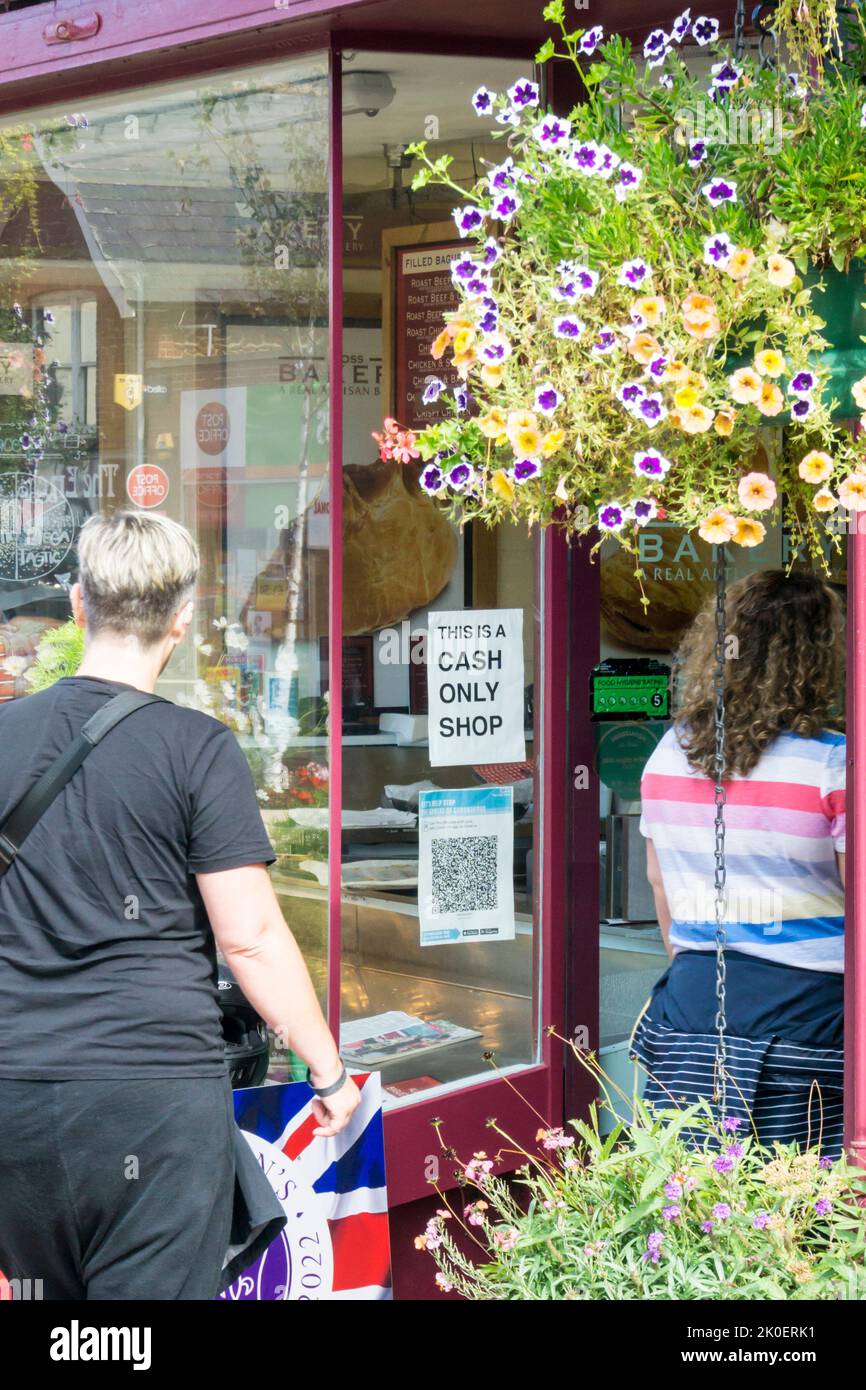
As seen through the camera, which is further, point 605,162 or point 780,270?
point 605,162

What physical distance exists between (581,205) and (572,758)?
210cm

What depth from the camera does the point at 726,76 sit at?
2.50 m

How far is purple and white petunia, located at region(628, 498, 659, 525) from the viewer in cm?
239

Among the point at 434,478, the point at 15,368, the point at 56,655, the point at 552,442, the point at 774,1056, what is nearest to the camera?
the point at 552,442

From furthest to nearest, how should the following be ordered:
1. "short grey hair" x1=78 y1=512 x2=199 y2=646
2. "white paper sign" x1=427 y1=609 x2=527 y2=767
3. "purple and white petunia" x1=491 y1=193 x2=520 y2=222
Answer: "white paper sign" x1=427 y1=609 x2=527 y2=767, "short grey hair" x1=78 y1=512 x2=199 y2=646, "purple and white petunia" x1=491 y1=193 x2=520 y2=222

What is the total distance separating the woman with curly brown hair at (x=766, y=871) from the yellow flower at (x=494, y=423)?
A: 3.47 ft

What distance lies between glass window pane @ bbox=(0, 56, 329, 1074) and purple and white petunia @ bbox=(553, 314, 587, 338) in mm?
1648

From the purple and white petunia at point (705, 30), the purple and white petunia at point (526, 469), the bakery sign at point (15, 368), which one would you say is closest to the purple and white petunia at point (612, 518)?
the purple and white petunia at point (526, 469)

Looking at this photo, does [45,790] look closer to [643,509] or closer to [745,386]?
[643,509]

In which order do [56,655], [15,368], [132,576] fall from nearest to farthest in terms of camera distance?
[132,576] < [56,655] < [15,368]

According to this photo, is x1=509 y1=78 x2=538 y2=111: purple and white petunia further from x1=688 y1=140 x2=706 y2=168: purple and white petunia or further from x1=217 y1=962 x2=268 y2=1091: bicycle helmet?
x1=217 y1=962 x2=268 y2=1091: bicycle helmet

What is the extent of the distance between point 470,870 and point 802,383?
7.37 feet

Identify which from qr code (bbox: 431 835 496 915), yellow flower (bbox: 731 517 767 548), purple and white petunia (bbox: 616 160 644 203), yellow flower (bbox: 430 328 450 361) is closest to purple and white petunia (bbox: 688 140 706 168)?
purple and white petunia (bbox: 616 160 644 203)

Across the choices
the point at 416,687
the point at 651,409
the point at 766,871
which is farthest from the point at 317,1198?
the point at 651,409
